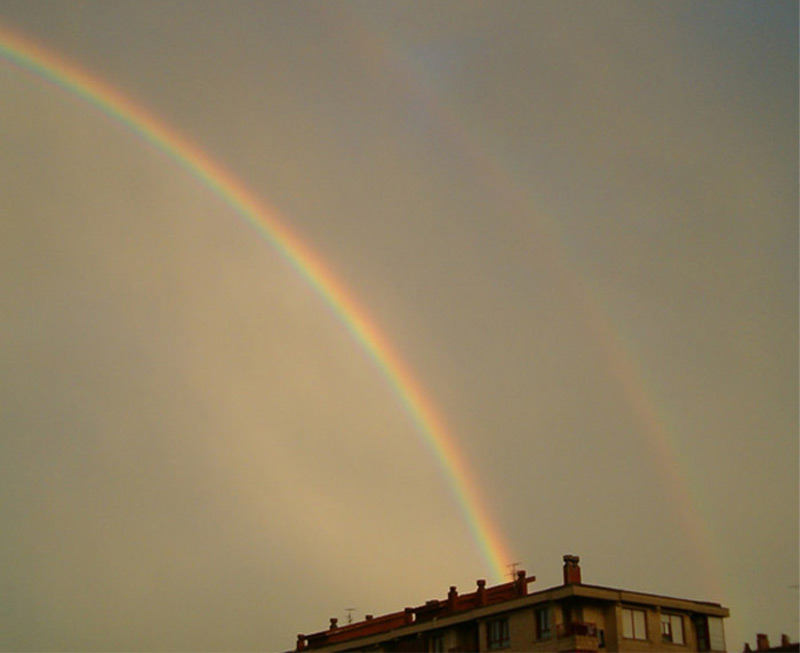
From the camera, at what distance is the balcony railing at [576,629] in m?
52.9

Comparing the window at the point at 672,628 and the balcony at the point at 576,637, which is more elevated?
the window at the point at 672,628

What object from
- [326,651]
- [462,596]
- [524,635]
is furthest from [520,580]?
[326,651]

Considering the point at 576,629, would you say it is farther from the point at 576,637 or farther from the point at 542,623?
the point at 542,623

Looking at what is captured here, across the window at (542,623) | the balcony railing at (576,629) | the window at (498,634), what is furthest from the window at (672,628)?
the window at (498,634)

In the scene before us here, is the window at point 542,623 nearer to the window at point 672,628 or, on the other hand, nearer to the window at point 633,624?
the window at point 633,624

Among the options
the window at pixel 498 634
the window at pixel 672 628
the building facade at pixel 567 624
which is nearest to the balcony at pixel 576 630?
the building facade at pixel 567 624

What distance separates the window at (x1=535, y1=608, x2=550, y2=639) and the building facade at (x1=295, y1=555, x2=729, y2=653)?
0.05m

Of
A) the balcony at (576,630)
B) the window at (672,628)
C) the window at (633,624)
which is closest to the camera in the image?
the balcony at (576,630)

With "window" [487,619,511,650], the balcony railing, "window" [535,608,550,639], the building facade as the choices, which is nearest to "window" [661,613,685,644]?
the building facade

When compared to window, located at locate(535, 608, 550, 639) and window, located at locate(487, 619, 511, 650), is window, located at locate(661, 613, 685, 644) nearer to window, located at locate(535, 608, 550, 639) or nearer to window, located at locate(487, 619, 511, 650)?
window, located at locate(535, 608, 550, 639)

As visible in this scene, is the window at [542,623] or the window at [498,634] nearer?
the window at [542,623]

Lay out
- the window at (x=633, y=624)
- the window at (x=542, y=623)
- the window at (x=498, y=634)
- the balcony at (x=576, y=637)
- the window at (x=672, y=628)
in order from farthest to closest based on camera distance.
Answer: the window at (x=498, y=634), the window at (x=672, y=628), the window at (x=633, y=624), the window at (x=542, y=623), the balcony at (x=576, y=637)

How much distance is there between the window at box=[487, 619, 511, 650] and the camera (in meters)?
57.0

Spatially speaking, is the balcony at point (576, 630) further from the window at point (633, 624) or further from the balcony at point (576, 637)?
the window at point (633, 624)
